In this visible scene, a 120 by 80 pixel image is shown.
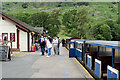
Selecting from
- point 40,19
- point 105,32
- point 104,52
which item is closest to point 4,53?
point 104,52

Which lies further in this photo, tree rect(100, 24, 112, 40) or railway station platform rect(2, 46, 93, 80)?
tree rect(100, 24, 112, 40)

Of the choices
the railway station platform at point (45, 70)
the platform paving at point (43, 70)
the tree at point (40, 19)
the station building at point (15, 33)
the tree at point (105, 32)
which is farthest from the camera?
the tree at point (105, 32)

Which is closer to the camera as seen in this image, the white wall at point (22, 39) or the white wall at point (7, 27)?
the white wall at point (7, 27)

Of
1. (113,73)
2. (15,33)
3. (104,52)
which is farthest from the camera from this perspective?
(15,33)

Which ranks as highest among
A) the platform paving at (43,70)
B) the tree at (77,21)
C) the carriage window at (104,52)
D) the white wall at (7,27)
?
the tree at (77,21)

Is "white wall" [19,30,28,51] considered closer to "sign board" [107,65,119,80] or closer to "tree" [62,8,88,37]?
"sign board" [107,65,119,80]

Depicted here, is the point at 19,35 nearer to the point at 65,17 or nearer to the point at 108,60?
the point at 108,60

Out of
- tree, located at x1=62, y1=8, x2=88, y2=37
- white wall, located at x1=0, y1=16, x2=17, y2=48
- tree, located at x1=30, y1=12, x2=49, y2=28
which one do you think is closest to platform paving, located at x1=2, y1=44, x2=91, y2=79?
white wall, located at x1=0, y1=16, x2=17, y2=48

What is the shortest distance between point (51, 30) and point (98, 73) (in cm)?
8291

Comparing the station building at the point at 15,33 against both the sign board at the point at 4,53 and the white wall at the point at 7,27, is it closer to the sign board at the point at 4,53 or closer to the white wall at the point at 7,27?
the white wall at the point at 7,27

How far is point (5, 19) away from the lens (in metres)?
25.3

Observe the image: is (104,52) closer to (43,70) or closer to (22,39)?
(43,70)

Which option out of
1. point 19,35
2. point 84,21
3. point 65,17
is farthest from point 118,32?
point 19,35

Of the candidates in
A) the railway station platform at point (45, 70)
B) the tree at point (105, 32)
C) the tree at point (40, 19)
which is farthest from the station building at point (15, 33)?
the tree at point (105, 32)
